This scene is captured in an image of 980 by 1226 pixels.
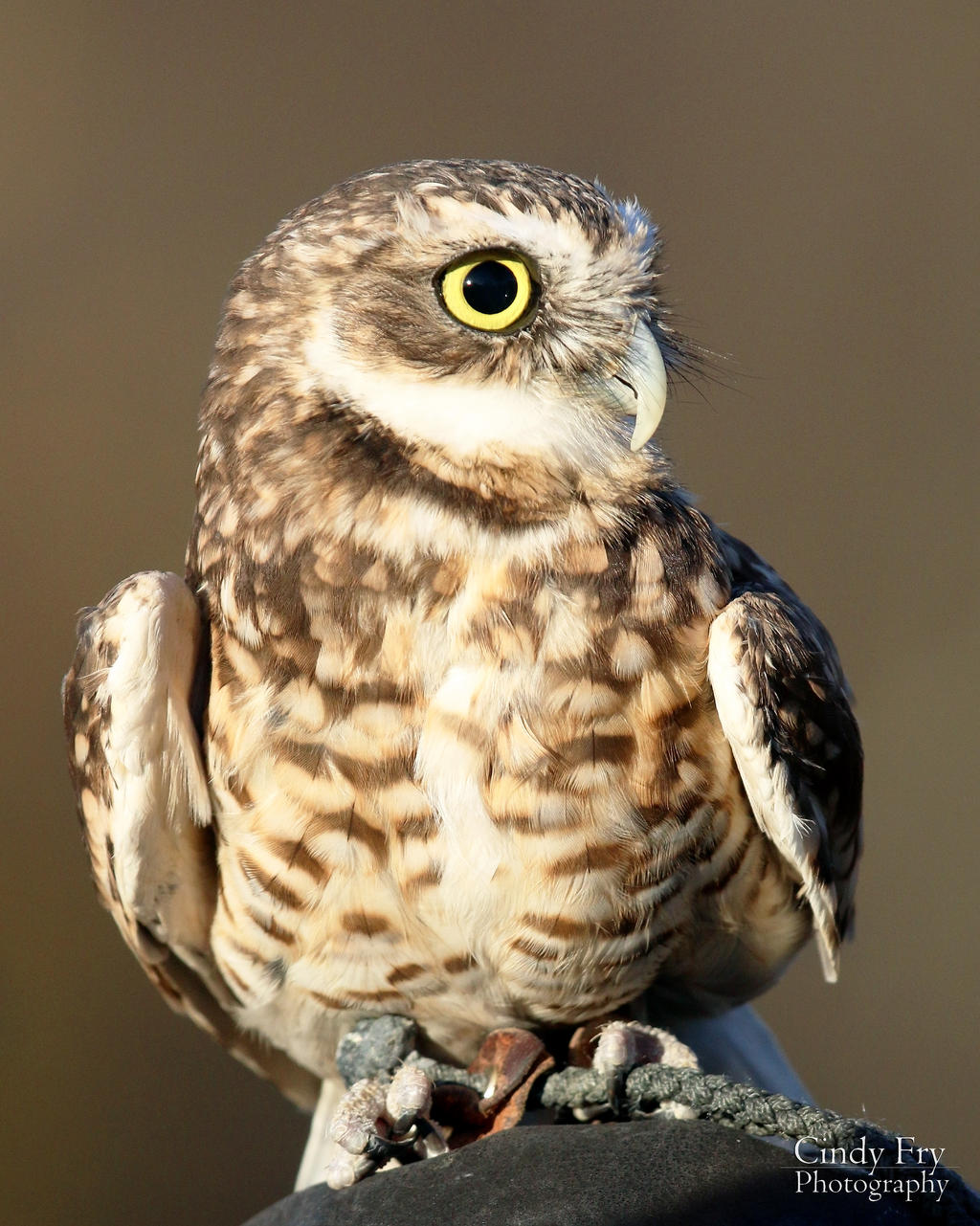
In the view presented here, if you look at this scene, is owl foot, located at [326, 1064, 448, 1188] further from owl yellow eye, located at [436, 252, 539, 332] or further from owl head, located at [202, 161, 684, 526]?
owl yellow eye, located at [436, 252, 539, 332]

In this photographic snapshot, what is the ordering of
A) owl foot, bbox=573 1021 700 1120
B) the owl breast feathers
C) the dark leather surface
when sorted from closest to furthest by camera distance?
the dark leather surface → the owl breast feathers → owl foot, bbox=573 1021 700 1120

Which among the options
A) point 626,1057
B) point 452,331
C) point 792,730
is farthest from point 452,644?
point 626,1057

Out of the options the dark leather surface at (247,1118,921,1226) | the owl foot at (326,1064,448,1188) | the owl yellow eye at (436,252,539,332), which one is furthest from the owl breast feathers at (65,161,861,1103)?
the dark leather surface at (247,1118,921,1226)

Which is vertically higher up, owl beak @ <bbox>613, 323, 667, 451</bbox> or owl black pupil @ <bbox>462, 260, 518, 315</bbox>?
owl black pupil @ <bbox>462, 260, 518, 315</bbox>

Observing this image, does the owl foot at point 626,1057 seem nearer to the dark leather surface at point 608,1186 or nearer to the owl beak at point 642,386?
the dark leather surface at point 608,1186

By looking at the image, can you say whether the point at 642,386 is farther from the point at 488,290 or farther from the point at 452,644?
the point at 452,644

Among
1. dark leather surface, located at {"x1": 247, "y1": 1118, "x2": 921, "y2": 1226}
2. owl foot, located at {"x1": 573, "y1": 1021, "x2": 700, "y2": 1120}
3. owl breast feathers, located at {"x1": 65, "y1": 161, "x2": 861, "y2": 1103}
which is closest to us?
dark leather surface, located at {"x1": 247, "y1": 1118, "x2": 921, "y2": 1226}

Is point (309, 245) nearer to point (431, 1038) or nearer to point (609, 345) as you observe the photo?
point (609, 345)

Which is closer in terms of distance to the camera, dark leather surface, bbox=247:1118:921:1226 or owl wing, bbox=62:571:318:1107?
dark leather surface, bbox=247:1118:921:1226
